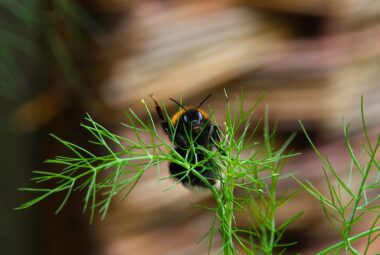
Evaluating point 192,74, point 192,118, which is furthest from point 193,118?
point 192,74

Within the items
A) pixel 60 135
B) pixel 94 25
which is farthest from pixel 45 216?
pixel 94 25

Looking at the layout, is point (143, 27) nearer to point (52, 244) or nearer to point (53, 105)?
point (53, 105)

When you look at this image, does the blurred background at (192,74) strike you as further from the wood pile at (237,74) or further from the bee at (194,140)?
the bee at (194,140)

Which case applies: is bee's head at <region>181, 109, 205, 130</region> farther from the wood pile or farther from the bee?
the wood pile

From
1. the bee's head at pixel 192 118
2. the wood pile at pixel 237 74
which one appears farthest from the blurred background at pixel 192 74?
the bee's head at pixel 192 118

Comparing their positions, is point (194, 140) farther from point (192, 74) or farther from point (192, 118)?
point (192, 74)
